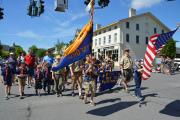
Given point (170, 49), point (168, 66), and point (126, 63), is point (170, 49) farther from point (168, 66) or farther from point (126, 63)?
point (126, 63)

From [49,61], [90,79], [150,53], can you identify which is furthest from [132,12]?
[150,53]

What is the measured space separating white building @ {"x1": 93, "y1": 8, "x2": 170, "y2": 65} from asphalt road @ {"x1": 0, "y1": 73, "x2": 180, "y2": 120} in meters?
38.2

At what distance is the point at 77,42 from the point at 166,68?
18.0m

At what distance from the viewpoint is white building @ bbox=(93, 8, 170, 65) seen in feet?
166

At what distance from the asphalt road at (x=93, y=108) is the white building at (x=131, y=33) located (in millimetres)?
38150

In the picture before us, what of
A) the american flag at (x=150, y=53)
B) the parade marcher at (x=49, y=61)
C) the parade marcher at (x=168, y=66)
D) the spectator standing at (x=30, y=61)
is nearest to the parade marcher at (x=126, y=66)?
the american flag at (x=150, y=53)

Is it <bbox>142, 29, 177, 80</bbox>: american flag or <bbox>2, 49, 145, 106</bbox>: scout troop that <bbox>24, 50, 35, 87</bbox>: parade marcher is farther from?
<bbox>142, 29, 177, 80</bbox>: american flag

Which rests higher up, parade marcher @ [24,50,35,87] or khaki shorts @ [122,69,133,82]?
parade marcher @ [24,50,35,87]

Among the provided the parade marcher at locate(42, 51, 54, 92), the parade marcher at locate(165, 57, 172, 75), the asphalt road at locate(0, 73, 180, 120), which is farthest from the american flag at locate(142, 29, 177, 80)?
the parade marcher at locate(165, 57, 172, 75)

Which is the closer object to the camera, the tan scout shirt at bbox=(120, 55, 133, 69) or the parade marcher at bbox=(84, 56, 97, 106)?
the parade marcher at bbox=(84, 56, 97, 106)

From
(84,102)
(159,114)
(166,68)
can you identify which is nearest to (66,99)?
(84,102)

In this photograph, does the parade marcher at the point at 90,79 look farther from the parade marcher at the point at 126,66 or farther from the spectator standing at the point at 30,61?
the spectator standing at the point at 30,61

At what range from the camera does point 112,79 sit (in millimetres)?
12758

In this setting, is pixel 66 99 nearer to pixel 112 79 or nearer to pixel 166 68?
pixel 112 79
